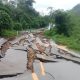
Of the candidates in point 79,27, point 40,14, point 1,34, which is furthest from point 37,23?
point 1,34

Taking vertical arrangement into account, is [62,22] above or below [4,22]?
above

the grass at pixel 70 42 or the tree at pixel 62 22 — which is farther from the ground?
the tree at pixel 62 22

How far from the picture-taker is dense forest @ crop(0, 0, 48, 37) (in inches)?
2034

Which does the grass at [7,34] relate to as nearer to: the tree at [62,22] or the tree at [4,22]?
the tree at [4,22]

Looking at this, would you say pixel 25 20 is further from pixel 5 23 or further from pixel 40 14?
pixel 5 23

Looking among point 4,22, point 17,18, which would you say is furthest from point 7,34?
point 17,18

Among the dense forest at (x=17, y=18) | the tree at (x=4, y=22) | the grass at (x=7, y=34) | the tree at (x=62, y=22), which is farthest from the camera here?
the tree at (x=62, y=22)

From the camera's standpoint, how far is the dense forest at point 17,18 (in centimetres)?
5166

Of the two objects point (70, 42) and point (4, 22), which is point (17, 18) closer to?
point (4, 22)

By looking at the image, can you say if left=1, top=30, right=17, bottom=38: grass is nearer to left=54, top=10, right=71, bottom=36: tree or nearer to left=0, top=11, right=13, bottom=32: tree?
left=0, top=11, right=13, bottom=32: tree

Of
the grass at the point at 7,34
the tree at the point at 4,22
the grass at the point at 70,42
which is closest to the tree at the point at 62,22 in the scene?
the grass at the point at 70,42

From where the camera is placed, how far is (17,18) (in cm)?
8138

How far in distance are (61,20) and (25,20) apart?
2675 centimetres

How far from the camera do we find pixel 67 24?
59.2 meters
